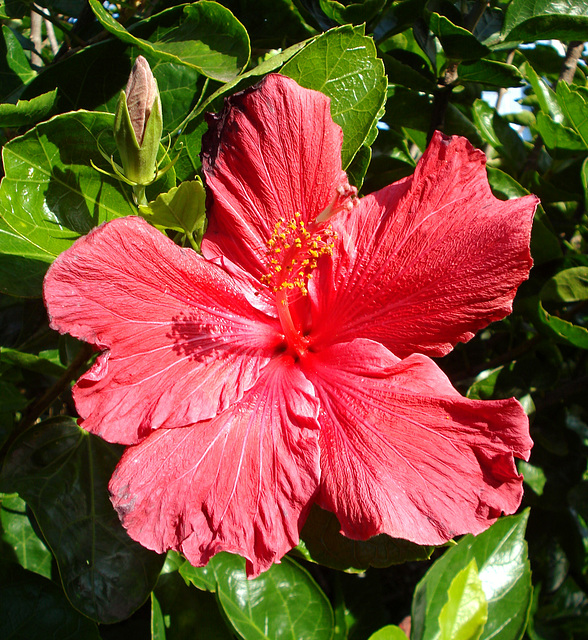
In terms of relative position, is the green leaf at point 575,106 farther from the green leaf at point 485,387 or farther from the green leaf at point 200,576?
the green leaf at point 200,576

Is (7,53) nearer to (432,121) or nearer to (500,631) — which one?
(432,121)

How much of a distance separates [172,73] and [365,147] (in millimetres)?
442

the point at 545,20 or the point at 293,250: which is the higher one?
the point at 545,20

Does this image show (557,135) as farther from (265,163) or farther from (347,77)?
(265,163)

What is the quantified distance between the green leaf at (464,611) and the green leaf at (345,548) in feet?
0.50

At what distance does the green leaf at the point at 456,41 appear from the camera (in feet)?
4.07

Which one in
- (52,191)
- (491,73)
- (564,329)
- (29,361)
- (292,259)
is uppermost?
(52,191)

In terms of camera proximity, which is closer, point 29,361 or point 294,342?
point 294,342

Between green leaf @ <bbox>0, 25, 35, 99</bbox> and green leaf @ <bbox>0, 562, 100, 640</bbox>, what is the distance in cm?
109

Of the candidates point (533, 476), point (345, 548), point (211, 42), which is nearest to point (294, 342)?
point (345, 548)

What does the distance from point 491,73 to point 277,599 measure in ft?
4.11

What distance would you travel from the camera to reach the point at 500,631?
4.39ft

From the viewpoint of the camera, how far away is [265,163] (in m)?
1.09

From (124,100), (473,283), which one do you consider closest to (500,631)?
(473,283)
